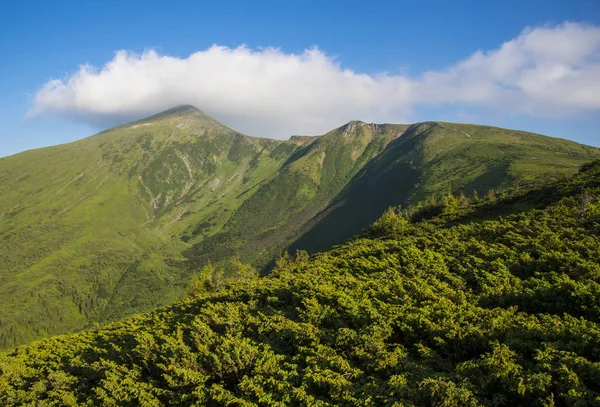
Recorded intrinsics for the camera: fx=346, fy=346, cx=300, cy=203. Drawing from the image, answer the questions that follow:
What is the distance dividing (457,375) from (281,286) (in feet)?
125

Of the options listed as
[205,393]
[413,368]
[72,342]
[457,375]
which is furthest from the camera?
[72,342]

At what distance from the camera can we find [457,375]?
29.1 metres

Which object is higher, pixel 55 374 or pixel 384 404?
pixel 384 404

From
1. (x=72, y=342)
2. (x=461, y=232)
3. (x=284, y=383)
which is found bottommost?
(x=72, y=342)

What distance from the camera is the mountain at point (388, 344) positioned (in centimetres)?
2853

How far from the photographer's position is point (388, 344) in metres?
37.6

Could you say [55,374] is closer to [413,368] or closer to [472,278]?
[413,368]

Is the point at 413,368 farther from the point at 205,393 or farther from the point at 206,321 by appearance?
the point at 206,321

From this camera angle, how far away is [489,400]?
1053 inches

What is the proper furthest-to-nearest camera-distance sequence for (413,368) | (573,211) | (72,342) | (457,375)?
(573,211) → (72,342) → (413,368) → (457,375)

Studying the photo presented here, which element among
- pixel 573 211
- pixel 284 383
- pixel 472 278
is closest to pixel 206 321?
pixel 284 383

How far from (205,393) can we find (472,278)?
41.5 meters

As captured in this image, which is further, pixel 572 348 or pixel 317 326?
pixel 317 326

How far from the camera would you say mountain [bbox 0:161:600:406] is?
28.5 m
